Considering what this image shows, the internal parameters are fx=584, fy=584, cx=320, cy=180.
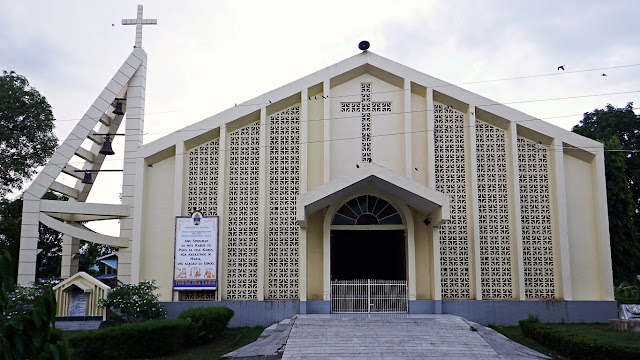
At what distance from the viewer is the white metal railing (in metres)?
16.5

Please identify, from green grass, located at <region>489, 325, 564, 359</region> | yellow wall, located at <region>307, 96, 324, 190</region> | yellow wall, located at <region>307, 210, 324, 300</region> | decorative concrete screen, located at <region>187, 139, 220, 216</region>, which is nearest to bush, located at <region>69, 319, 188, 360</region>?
decorative concrete screen, located at <region>187, 139, 220, 216</region>

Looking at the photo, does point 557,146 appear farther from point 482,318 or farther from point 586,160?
point 482,318

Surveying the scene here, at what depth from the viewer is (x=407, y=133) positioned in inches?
693

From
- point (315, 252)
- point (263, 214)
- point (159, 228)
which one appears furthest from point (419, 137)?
point (159, 228)

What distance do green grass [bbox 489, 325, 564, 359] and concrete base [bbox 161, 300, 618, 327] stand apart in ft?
1.85

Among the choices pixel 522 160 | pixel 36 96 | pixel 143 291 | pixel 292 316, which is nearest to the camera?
pixel 143 291

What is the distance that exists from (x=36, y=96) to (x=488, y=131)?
17452mm

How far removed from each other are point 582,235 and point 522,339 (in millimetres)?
4530

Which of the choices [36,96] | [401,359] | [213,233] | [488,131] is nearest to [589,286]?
[488,131]

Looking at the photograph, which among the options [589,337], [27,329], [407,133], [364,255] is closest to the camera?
[27,329]

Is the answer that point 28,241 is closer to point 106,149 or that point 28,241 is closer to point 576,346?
point 106,149

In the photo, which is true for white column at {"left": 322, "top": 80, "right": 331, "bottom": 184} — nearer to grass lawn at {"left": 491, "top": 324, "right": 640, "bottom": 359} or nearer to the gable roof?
the gable roof

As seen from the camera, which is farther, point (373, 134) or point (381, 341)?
point (373, 134)

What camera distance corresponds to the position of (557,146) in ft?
57.3
